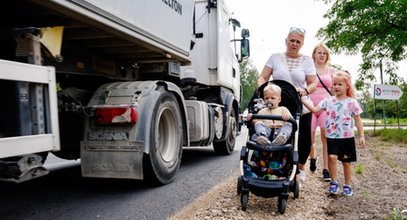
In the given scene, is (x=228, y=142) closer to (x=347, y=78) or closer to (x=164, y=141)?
(x=164, y=141)

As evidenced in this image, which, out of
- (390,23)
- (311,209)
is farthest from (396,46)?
(311,209)

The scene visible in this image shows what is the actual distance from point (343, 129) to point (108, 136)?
8.39 feet

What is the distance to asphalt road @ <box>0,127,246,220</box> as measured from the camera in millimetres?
3631

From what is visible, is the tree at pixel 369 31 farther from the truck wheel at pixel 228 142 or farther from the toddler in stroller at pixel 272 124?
the toddler in stroller at pixel 272 124

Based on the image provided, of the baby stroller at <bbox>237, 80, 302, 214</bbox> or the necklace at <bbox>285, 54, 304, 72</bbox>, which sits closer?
the baby stroller at <bbox>237, 80, 302, 214</bbox>

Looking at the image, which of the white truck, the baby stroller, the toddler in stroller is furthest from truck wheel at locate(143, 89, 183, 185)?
the toddler in stroller

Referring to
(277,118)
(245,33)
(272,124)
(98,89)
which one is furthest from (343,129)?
(245,33)

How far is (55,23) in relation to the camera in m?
3.12

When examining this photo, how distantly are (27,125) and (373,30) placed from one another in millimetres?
12075

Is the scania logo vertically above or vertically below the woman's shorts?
above

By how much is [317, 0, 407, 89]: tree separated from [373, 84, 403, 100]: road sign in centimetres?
89

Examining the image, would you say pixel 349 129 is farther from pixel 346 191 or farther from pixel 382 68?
pixel 382 68

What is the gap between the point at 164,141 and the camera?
504 centimetres

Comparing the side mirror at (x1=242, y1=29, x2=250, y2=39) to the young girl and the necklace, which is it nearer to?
the necklace
